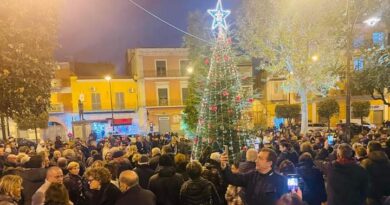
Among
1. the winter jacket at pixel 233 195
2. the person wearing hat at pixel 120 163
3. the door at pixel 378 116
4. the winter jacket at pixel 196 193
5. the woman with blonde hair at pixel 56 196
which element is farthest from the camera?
the door at pixel 378 116

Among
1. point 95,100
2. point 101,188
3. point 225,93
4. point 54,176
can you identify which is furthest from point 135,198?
point 95,100

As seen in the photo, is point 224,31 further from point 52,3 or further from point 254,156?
point 254,156

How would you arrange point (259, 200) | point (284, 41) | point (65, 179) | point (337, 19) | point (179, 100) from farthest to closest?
point (179, 100) → point (284, 41) → point (337, 19) → point (65, 179) → point (259, 200)

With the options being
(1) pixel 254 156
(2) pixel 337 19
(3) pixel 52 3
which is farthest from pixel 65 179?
(2) pixel 337 19

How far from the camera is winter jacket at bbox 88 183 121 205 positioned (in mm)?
4398

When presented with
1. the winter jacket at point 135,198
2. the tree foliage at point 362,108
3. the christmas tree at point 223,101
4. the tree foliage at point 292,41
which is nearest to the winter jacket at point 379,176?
the winter jacket at point 135,198

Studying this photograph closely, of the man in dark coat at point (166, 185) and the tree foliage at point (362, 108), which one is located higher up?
the man in dark coat at point (166, 185)

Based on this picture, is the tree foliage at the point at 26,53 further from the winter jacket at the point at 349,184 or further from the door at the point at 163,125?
the door at the point at 163,125

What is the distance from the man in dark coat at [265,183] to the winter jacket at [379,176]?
1969 mm

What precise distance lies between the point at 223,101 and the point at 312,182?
18.1 feet

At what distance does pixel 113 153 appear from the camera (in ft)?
23.1

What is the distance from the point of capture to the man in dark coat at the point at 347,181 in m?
4.67

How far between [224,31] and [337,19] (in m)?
4.35

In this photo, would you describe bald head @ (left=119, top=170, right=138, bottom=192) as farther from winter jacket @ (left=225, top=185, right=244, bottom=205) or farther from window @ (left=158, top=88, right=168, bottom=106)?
window @ (left=158, top=88, right=168, bottom=106)
